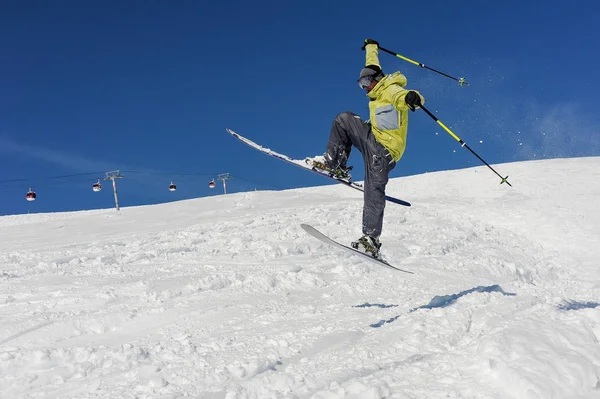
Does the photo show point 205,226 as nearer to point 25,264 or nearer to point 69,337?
point 25,264

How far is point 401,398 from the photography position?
3.16 metres

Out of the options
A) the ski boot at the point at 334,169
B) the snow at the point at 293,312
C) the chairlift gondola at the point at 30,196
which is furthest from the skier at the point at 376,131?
the chairlift gondola at the point at 30,196

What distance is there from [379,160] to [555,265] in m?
8.00

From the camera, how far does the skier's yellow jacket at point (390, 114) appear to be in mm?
6137

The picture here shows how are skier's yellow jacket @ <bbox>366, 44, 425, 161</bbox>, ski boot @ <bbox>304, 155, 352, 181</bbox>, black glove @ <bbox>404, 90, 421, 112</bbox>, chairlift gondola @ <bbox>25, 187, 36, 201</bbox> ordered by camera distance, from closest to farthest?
black glove @ <bbox>404, 90, 421, 112</bbox>
skier's yellow jacket @ <bbox>366, 44, 425, 161</bbox>
ski boot @ <bbox>304, 155, 352, 181</bbox>
chairlift gondola @ <bbox>25, 187, 36, 201</bbox>

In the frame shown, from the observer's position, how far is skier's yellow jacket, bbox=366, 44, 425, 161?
6137 millimetres

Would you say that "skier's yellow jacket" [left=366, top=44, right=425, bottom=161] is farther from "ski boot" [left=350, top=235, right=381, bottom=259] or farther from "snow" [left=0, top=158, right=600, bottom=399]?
"snow" [left=0, top=158, right=600, bottom=399]

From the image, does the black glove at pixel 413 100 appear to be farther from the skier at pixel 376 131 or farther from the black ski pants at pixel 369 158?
the black ski pants at pixel 369 158

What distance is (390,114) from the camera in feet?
20.4

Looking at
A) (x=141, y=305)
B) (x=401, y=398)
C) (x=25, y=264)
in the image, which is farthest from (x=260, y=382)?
(x=25, y=264)

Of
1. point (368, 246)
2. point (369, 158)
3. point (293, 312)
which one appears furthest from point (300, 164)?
point (293, 312)

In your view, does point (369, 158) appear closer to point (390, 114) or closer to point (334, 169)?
point (390, 114)

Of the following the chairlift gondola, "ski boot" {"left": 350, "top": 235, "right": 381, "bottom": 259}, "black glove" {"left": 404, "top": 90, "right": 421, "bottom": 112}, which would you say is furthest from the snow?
the chairlift gondola

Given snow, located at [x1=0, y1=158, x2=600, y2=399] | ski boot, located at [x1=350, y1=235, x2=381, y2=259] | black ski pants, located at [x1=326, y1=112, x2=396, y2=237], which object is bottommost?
snow, located at [x1=0, y1=158, x2=600, y2=399]
